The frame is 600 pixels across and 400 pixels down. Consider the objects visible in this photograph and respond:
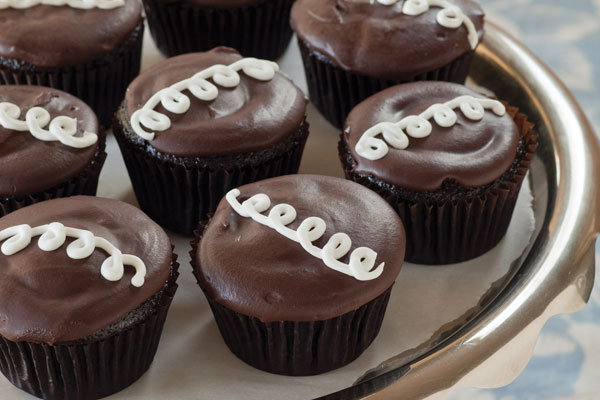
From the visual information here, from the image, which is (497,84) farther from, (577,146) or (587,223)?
(587,223)

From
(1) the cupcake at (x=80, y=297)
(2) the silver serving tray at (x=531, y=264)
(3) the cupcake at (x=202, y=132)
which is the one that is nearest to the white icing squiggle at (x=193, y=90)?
(3) the cupcake at (x=202, y=132)

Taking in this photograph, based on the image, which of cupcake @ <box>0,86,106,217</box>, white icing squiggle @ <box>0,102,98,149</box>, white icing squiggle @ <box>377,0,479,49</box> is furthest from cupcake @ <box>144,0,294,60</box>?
white icing squiggle @ <box>0,102,98,149</box>

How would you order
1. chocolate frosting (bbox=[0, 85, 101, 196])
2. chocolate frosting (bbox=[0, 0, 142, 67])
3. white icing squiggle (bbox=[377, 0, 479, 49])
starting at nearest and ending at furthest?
chocolate frosting (bbox=[0, 85, 101, 196]), chocolate frosting (bbox=[0, 0, 142, 67]), white icing squiggle (bbox=[377, 0, 479, 49])

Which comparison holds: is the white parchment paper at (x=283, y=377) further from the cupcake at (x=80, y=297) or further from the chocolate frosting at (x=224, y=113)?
the chocolate frosting at (x=224, y=113)

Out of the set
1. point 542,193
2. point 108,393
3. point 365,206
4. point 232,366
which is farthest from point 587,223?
point 108,393

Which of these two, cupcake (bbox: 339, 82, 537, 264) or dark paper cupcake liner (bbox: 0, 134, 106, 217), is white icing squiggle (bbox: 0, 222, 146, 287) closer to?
dark paper cupcake liner (bbox: 0, 134, 106, 217)
